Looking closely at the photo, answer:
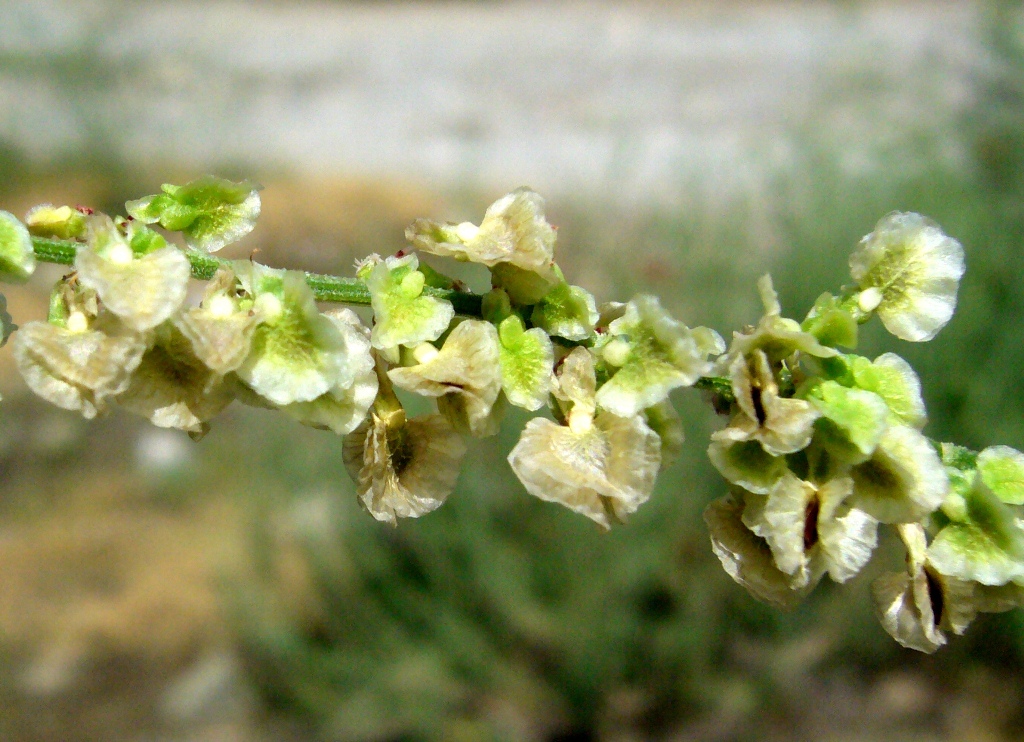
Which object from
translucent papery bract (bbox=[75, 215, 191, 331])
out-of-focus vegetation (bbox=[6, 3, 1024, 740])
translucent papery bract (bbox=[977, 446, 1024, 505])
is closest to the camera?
translucent papery bract (bbox=[75, 215, 191, 331])

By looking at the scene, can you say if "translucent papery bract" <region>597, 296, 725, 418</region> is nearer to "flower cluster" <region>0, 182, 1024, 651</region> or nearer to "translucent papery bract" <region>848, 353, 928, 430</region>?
"flower cluster" <region>0, 182, 1024, 651</region>

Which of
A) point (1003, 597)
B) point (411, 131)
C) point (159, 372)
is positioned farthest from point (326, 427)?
point (411, 131)

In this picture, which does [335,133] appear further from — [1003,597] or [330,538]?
[1003,597]

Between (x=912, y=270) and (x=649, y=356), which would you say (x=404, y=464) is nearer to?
(x=649, y=356)

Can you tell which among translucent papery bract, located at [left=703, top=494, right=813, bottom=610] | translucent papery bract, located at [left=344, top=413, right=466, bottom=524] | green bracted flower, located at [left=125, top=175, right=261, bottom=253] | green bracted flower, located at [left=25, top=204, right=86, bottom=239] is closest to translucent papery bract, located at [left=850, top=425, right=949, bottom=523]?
translucent papery bract, located at [left=703, top=494, right=813, bottom=610]

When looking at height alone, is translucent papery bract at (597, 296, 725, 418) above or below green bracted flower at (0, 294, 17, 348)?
above

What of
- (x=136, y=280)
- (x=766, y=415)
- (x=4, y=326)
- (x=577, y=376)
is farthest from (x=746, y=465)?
(x=4, y=326)
